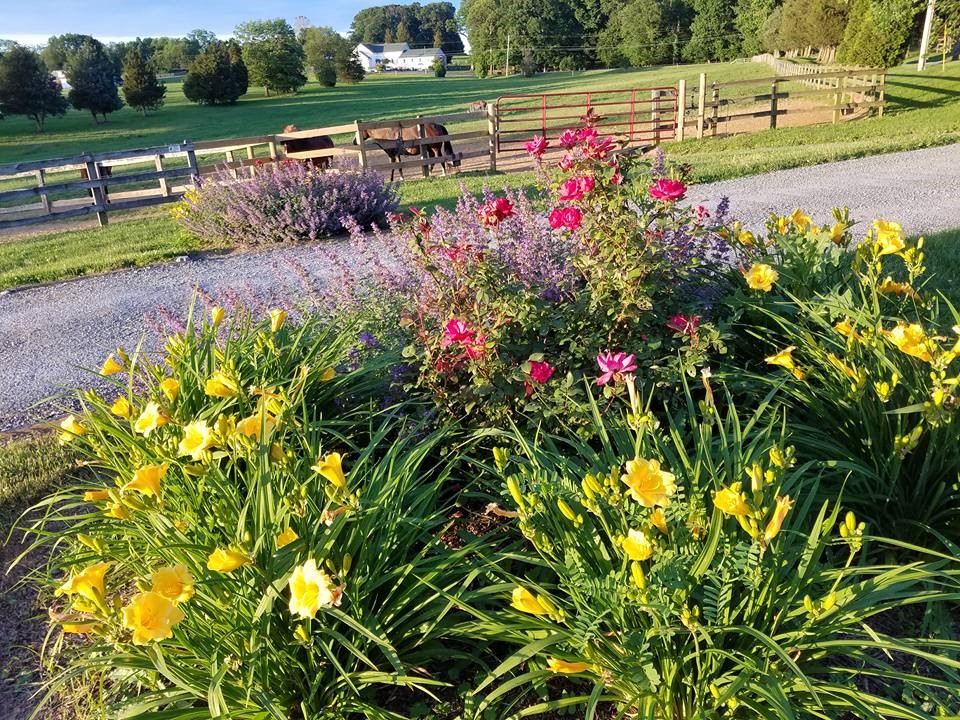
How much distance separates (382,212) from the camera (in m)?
9.81

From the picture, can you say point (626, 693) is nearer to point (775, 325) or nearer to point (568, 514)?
point (568, 514)

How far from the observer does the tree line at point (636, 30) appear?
4725 centimetres

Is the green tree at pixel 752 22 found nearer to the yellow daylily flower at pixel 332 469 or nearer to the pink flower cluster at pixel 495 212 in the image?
the pink flower cluster at pixel 495 212

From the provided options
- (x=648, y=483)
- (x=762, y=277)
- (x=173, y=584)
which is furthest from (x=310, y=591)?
(x=762, y=277)

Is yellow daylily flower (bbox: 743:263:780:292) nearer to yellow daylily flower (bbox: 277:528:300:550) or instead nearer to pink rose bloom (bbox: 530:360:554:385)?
pink rose bloom (bbox: 530:360:554:385)

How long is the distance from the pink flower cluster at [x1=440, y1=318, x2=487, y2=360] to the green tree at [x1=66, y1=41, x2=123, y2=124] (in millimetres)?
45411

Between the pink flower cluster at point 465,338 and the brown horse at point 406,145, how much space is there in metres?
12.3

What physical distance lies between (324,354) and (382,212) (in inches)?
266

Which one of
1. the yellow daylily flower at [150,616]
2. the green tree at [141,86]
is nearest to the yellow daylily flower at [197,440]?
the yellow daylily flower at [150,616]

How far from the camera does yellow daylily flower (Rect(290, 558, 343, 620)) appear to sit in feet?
5.23

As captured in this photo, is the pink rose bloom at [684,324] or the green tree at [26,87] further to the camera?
the green tree at [26,87]

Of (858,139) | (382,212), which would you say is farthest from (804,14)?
(382,212)

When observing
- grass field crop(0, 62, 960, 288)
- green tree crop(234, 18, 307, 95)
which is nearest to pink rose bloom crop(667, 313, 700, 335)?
grass field crop(0, 62, 960, 288)

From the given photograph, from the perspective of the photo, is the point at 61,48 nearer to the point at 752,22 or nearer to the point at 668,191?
the point at 752,22
